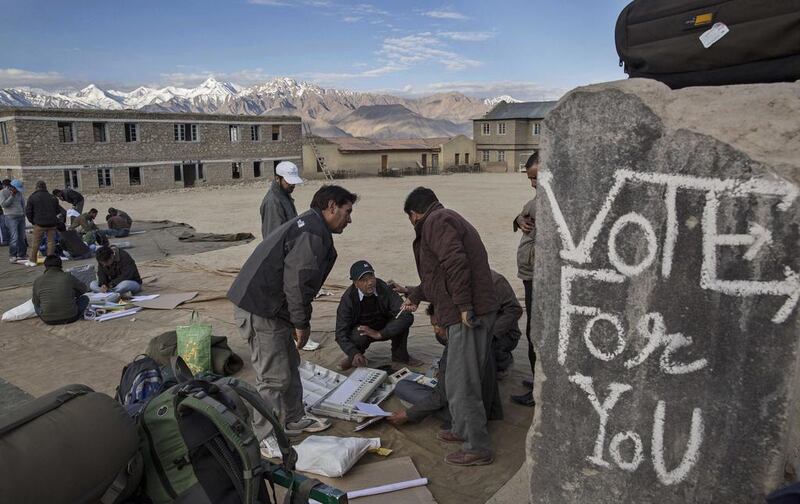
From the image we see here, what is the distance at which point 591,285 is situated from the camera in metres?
2.38

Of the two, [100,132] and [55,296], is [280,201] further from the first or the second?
[100,132]

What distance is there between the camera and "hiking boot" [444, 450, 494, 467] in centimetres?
381

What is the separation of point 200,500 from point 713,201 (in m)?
2.14

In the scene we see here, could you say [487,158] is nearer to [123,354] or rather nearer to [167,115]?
[167,115]

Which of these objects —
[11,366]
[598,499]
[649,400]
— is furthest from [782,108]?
[11,366]

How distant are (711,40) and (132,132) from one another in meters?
33.5

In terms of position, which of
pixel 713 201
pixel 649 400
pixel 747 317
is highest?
pixel 713 201

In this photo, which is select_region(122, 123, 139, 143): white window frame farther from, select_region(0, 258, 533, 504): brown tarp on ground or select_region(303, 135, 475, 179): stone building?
select_region(0, 258, 533, 504): brown tarp on ground

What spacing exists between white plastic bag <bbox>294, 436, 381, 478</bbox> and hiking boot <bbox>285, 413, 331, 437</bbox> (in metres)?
0.27

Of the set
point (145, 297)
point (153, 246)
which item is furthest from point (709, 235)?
point (153, 246)

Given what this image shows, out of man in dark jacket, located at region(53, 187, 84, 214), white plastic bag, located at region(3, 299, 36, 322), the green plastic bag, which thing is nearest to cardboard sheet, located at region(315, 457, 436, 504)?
the green plastic bag

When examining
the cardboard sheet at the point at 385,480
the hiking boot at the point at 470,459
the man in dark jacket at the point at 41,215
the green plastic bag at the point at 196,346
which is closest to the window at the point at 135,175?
the man in dark jacket at the point at 41,215

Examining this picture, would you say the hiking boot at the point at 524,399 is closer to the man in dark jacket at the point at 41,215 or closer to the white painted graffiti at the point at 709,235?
the white painted graffiti at the point at 709,235

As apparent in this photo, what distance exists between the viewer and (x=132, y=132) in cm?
3131
